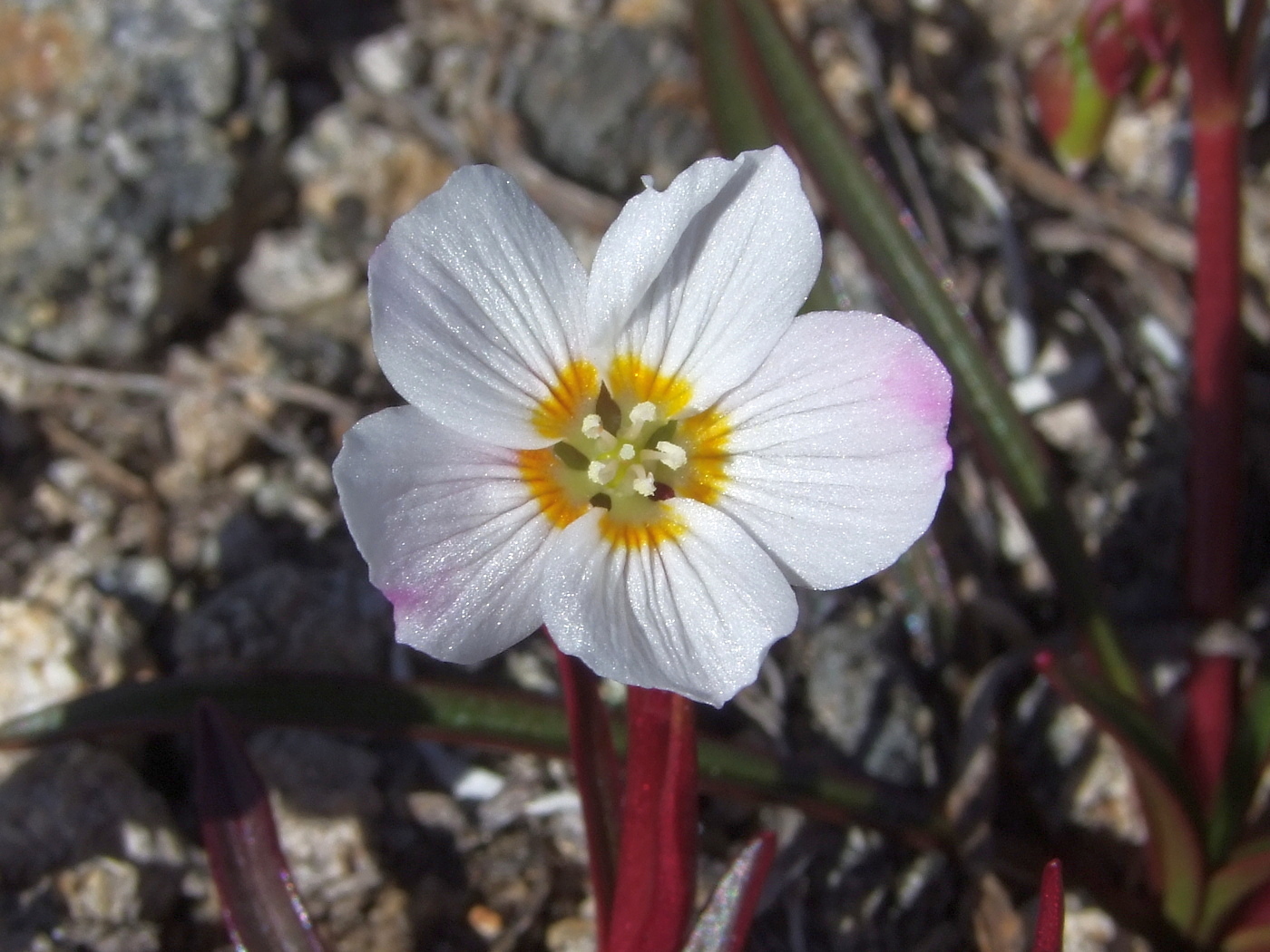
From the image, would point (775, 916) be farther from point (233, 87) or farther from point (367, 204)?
point (233, 87)

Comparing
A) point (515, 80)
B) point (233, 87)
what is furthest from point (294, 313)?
point (515, 80)

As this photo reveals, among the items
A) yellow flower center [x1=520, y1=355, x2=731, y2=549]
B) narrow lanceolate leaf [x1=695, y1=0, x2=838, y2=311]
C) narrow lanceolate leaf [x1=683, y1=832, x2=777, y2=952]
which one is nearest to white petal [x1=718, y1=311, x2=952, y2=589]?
yellow flower center [x1=520, y1=355, x2=731, y2=549]

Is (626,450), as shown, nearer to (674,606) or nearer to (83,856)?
(674,606)

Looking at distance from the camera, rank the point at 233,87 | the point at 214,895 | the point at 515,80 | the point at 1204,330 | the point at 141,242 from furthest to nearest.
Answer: the point at 515,80 < the point at 233,87 < the point at 141,242 < the point at 1204,330 < the point at 214,895

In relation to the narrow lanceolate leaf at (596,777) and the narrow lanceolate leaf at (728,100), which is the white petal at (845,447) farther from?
the narrow lanceolate leaf at (728,100)

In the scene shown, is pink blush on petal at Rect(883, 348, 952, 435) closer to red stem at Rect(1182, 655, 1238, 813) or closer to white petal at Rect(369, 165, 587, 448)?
white petal at Rect(369, 165, 587, 448)

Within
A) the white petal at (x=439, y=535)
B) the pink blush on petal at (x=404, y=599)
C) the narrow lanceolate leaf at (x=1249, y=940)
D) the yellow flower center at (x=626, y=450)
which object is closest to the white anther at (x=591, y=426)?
the yellow flower center at (x=626, y=450)
